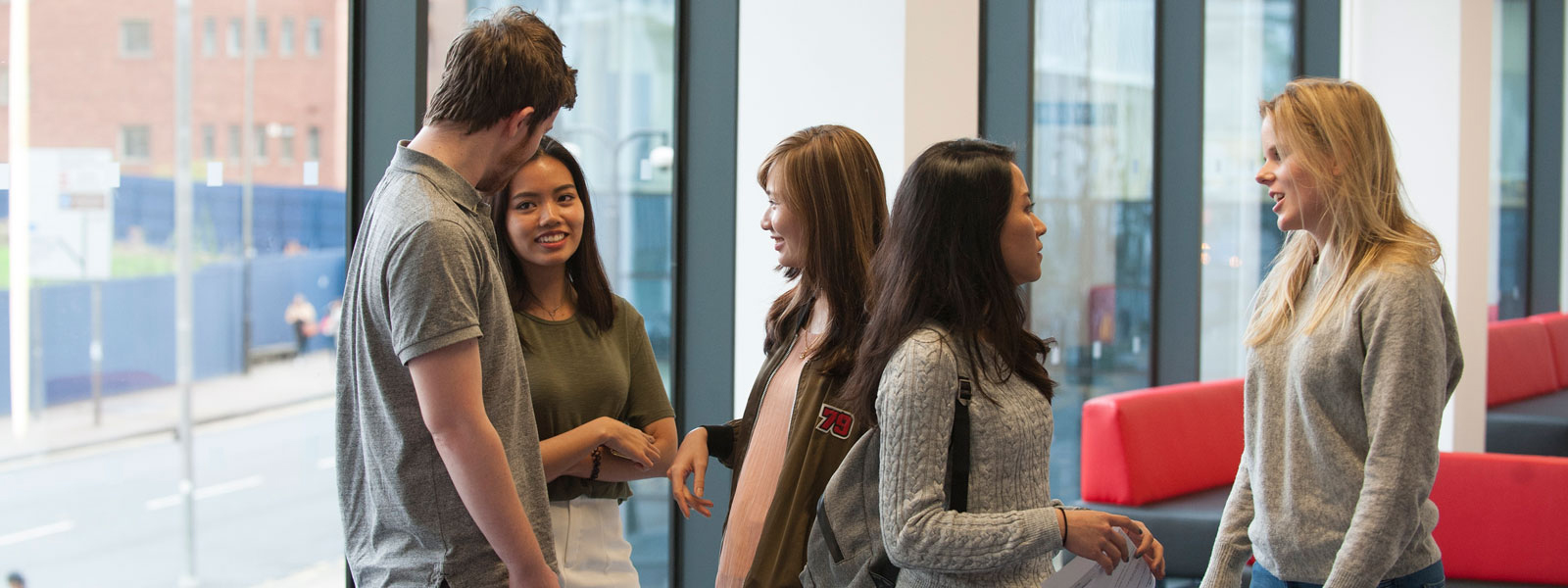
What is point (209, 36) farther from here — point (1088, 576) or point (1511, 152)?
point (1511, 152)

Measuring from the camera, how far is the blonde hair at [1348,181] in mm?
1740

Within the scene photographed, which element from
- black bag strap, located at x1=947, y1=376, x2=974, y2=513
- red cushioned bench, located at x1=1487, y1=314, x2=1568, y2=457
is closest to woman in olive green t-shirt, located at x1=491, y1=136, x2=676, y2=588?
black bag strap, located at x1=947, y1=376, x2=974, y2=513

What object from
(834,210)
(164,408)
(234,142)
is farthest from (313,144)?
(834,210)

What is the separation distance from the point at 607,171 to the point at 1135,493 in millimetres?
2113

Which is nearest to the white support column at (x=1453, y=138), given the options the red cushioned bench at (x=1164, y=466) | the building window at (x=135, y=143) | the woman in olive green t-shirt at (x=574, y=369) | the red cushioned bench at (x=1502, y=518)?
the red cushioned bench at (x=1164, y=466)

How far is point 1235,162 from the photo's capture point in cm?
613

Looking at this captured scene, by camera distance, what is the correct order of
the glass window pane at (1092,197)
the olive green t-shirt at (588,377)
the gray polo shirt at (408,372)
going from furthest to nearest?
the glass window pane at (1092,197) < the olive green t-shirt at (588,377) < the gray polo shirt at (408,372)

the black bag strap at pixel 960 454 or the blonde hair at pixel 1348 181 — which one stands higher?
the blonde hair at pixel 1348 181

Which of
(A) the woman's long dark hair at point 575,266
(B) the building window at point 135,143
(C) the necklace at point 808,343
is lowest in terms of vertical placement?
(C) the necklace at point 808,343

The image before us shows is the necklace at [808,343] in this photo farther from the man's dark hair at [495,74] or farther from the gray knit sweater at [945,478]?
the man's dark hair at [495,74]

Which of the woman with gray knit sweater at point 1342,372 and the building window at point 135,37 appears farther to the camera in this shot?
the building window at point 135,37

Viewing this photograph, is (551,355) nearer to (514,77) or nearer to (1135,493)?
(514,77)

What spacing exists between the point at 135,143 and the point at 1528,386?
25.4 feet

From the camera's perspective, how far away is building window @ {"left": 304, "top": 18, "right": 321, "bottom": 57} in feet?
8.23
